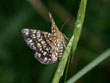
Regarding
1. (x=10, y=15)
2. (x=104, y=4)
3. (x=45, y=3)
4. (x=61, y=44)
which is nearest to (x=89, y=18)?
(x=104, y=4)

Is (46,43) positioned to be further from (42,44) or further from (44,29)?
(44,29)

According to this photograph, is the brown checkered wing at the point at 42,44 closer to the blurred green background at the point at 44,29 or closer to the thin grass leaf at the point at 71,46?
the thin grass leaf at the point at 71,46

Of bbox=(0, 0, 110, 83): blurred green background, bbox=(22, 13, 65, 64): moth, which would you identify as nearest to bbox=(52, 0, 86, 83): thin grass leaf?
bbox=(22, 13, 65, 64): moth

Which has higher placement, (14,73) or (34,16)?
(34,16)

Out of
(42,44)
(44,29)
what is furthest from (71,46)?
(44,29)

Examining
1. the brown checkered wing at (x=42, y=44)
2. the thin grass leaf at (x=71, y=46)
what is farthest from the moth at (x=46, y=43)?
the thin grass leaf at (x=71, y=46)

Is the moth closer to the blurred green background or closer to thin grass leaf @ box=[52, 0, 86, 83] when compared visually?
thin grass leaf @ box=[52, 0, 86, 83]

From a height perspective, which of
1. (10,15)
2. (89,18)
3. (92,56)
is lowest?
(92,56)

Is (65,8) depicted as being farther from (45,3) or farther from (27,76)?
(27,76)
